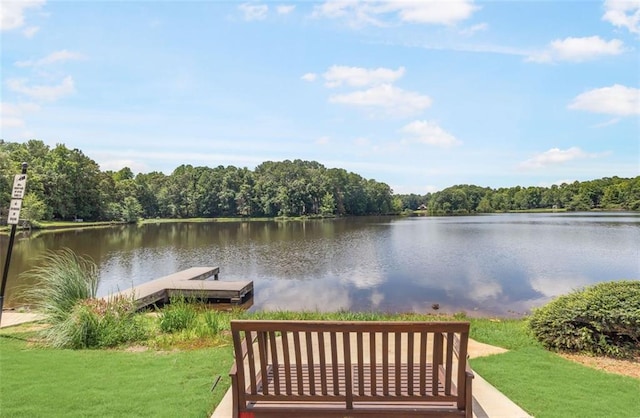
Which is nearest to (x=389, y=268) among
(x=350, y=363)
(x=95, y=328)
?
(x=95, y=328)

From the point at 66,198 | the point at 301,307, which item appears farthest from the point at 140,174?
the point at 301,307

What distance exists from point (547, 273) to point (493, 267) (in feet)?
7.78

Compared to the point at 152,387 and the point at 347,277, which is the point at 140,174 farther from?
the point at 152,387

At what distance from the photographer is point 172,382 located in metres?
4.30

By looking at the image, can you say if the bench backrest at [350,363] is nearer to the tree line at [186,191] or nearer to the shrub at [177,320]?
the shrub at [177,320]

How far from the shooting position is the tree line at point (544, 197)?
302 ft

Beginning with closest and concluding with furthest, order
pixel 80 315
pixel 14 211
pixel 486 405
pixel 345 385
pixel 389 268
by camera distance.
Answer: pixel 345 385 → pixel 486 405 → pixel 14 211 → pixel 80 315 → pixel 389 268

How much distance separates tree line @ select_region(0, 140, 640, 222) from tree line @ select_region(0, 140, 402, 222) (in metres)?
0.13

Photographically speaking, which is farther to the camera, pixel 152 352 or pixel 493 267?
pixel 493 267

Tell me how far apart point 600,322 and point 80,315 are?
7831mm

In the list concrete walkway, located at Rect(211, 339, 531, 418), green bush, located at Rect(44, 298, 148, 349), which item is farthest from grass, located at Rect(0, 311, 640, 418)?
green bush, located at Rect(44, 298, 148, 349)

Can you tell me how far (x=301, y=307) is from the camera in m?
12.7

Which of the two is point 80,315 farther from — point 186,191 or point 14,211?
point 186,191

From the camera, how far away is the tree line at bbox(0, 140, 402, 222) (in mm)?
52969
